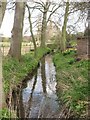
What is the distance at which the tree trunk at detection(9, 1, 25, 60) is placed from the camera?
15.2 meters

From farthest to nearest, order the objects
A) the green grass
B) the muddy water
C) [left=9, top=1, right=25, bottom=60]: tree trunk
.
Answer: [left=9, top=1, right=25, bottom=60]: tree trunk < the green grass < the muddy water

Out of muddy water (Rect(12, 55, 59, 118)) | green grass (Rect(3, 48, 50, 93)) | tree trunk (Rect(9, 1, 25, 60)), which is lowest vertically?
muddy water (Rect(12, 55, 59, 118))

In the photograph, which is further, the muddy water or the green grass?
the green grass

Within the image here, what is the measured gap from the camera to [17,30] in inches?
611

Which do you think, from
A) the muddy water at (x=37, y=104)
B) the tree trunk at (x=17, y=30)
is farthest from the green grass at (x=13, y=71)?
the tree trunk at (x=17, y=30)

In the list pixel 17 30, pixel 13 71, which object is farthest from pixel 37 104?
pixel 17 30

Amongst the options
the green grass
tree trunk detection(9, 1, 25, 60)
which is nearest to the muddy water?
the green grass

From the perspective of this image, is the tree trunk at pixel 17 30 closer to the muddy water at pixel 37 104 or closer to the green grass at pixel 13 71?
the green grass at pixel 13 71

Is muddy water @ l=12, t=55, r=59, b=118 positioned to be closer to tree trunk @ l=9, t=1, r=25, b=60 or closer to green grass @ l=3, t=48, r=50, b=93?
green grass @ l=3, t=48, r=50, b=93

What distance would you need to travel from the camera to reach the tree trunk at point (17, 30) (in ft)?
50.0

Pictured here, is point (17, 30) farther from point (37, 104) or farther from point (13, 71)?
point (37, 104)

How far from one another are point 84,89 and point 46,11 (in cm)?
1825

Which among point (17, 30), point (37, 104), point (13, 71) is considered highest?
point (17, 30)

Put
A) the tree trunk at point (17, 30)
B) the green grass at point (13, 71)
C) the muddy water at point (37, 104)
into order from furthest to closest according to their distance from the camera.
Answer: the tree trunk at point (17, 30) → the green grass at point (13, 71) → the muddy water at point (37, 104)
